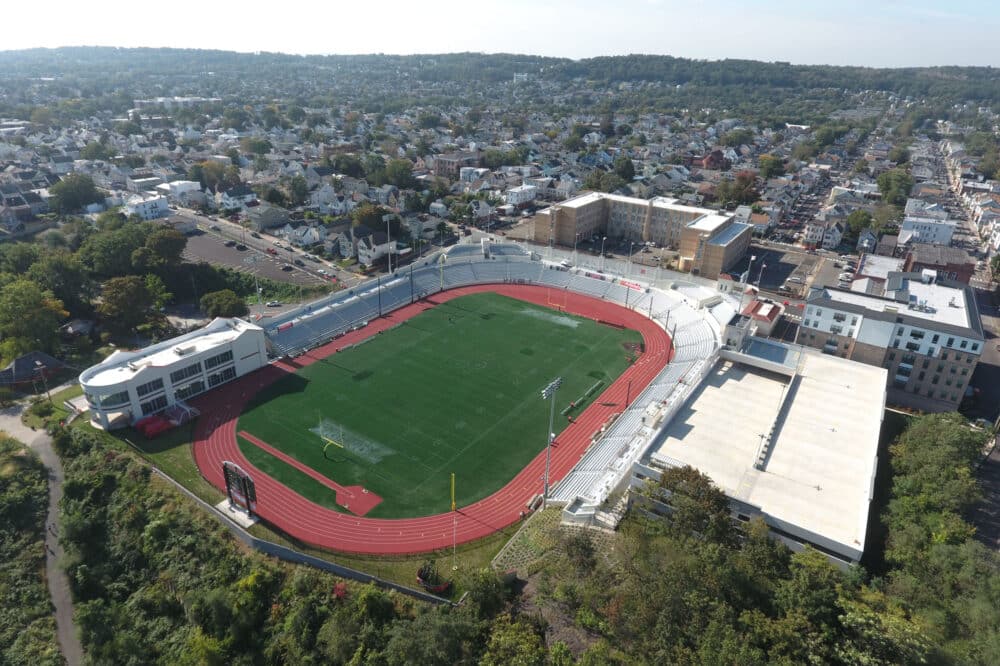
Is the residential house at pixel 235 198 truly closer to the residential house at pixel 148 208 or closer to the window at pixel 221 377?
the residential house at pixel 148 208

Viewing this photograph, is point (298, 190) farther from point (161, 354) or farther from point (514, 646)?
point (514, 646)

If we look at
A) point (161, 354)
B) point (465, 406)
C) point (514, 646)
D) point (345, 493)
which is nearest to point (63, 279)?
point (161, 354)

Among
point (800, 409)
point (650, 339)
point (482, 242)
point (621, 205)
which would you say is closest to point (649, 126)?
point (621, 205)

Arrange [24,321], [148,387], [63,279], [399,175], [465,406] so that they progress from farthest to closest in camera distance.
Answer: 1. [399,175]
2. [63,279]
3. [24,321]
4. [465,406]
5. [148,387]

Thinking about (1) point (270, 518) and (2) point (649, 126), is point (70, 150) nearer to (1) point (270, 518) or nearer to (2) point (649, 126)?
(1) point (270, 518)

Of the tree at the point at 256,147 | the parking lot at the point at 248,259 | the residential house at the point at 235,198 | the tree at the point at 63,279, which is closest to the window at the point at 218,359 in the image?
the parking lot at the point at 248,259

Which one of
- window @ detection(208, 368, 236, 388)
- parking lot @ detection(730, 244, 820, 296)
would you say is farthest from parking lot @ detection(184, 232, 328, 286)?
parking lot @ detection(730, 244, 820, 296)

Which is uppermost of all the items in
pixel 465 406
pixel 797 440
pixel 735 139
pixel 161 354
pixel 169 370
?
pixel 735 139
